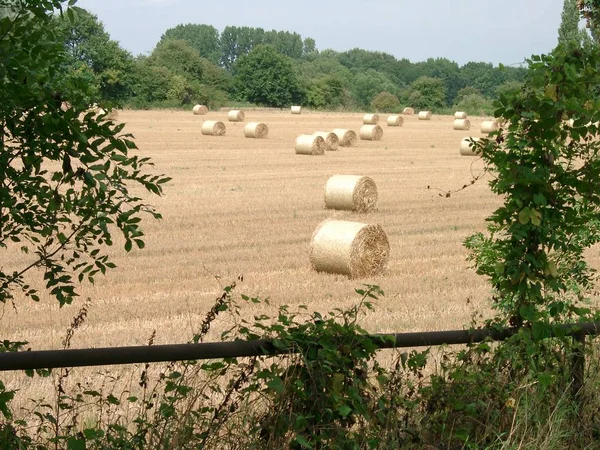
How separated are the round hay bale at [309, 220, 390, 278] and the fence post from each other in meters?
8.38

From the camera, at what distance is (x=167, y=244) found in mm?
15898

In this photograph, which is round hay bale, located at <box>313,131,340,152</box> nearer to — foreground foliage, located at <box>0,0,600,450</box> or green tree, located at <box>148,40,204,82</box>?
foreground foliage, located at <box>0,0,600,450</box>

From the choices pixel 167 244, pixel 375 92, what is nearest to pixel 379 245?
pixel 167 244

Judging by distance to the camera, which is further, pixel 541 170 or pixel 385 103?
pixel 385 103

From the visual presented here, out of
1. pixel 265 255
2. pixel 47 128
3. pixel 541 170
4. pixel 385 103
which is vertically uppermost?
pixel 47 128

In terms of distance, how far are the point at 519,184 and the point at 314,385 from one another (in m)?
1.74

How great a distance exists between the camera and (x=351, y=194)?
770 inches

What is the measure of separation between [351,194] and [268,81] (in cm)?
7520

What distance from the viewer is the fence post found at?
4957 millimetres

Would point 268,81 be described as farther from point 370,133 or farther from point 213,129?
point 370,133

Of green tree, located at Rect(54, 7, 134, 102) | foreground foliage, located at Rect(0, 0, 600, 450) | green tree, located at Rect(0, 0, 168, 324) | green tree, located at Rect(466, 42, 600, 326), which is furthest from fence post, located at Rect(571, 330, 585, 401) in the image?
green tree, located at Rect(54, 7, 134, 102)

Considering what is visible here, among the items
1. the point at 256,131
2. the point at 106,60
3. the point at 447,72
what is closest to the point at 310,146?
the point at 256,131

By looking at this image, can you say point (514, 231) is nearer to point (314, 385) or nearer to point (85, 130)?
point (314, 385)

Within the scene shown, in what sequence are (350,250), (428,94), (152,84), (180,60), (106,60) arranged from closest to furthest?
(350,250)
(106,60)
(152,84)
(428,94)
(180,60)
